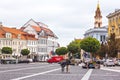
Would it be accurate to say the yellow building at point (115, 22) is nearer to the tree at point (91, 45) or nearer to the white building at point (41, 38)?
the tree at point (91, 45)

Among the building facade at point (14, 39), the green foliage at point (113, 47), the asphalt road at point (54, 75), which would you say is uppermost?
the building facade at point (14, 39)

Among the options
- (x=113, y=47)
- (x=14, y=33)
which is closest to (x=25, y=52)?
(x=14, y=33)

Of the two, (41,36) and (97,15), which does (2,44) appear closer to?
(41,36)

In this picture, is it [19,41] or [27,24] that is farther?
[27,24]

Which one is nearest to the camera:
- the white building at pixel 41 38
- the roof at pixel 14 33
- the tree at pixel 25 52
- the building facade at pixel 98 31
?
the tree at pixel 25 52

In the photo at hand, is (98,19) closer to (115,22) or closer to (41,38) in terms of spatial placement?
(41,38)

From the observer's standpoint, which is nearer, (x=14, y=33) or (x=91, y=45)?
(x=91, y=45)

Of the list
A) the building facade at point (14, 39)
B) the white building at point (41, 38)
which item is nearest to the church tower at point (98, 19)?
the white building at point (41, 38)

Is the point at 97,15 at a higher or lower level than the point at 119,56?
higher

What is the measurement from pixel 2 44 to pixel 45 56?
134ft

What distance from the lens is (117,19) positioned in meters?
120

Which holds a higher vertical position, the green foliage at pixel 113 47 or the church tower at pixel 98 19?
the church tower at pixel 98 19

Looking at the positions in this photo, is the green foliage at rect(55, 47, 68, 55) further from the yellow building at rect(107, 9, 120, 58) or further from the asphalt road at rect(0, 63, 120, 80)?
the asphalt road at rect(0, 63, 120, 80)

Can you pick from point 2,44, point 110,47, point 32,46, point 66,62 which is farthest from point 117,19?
point 66,62
